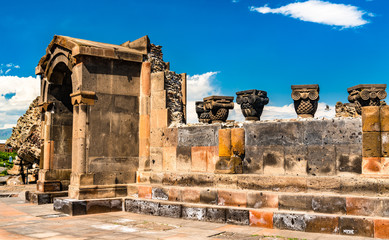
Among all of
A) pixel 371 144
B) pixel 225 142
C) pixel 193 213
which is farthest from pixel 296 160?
pixel 193 213

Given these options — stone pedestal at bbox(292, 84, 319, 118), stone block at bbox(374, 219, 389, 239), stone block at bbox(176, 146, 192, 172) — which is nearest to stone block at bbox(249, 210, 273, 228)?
stone block at bbox(374, 219, 389, 239)

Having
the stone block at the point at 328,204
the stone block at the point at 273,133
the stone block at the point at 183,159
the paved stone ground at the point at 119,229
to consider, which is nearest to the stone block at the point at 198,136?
the stone block at the point at 183,159

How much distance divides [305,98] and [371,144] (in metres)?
2.19

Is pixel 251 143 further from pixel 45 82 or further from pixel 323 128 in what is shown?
pixel 45 82

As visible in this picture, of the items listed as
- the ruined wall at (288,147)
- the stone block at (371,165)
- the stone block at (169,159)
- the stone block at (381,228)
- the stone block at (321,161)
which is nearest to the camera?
the stone block at (381,228)

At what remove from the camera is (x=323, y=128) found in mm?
6316

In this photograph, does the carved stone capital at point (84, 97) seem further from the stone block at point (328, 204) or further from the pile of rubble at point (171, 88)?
the stone block at point (328, 204)

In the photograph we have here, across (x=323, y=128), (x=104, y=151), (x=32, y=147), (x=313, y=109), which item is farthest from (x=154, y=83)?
(x=32, y=147)

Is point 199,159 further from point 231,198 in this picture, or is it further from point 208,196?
point 231,198

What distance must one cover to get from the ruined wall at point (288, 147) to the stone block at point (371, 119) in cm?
11

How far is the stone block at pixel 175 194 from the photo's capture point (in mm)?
7691

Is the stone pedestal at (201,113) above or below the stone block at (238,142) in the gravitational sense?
above

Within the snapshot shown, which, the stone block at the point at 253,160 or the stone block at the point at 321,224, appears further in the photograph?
the stone block at the point at 253,160

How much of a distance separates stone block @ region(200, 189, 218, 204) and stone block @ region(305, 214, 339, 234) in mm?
1909
